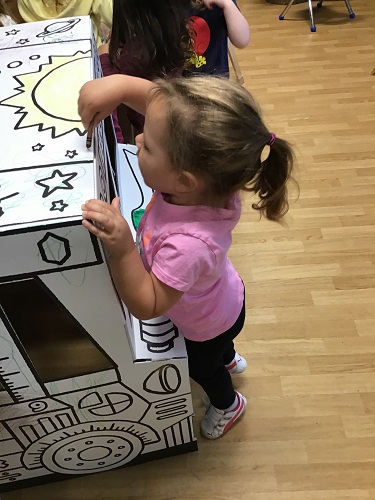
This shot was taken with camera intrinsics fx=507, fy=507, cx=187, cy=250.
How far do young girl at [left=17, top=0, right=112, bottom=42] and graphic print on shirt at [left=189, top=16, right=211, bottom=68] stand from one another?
1.36 feet

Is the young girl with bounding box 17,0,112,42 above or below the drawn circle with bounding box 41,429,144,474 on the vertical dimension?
above

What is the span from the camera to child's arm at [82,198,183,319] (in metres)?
0.63

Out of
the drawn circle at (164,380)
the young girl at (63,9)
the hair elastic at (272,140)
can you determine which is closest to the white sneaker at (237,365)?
the drawn circle at (164,380)

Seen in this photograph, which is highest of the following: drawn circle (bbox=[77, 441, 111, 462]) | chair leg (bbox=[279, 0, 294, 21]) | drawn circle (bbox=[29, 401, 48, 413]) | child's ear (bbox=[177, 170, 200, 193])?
child's ear (bbox=[177, 170, 200, 193])

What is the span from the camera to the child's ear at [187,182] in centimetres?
71

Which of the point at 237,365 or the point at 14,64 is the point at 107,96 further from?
the point at 237,365

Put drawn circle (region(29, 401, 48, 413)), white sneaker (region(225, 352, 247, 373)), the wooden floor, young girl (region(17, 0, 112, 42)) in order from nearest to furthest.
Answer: drawn circle (region(29, 401, 48, 413)), the wooden floor, white sneaker (region(225, 352, 247, 373)), young girl (region(17, 0, 112, 42))

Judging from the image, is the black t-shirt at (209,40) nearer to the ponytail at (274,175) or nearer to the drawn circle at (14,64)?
the drawn circle at (14,64)

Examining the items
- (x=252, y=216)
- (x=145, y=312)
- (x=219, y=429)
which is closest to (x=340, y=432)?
(x=219, y=429)

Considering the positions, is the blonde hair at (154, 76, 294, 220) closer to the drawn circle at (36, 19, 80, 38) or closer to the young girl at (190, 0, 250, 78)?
the drawn circle at (36, 19, 80, 38)

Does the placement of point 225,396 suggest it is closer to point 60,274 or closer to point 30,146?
point 60,274

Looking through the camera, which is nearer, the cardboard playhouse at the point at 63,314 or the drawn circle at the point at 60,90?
the cardboard playhouse at the point at 63,314

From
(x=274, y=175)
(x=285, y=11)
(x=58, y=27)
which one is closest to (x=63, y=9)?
(x=58, y=27)

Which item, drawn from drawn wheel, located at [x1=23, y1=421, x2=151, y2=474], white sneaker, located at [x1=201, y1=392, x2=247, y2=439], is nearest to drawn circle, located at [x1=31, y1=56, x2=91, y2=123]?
drawn wheel, located at [x1=23, y1=421, x2=151, y2=474]
